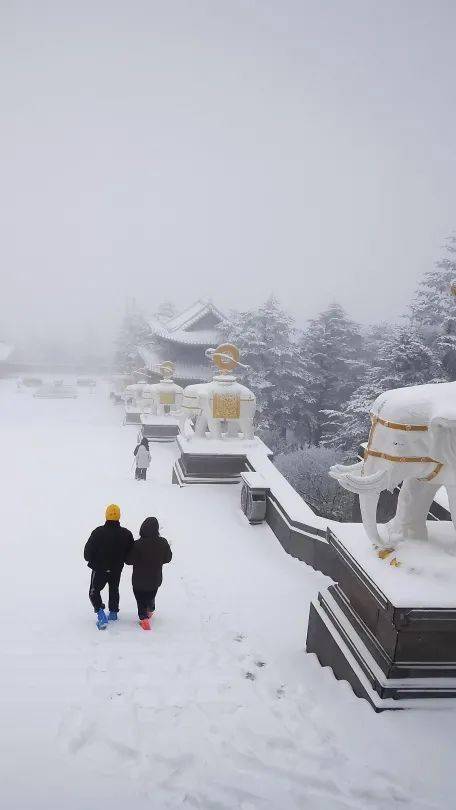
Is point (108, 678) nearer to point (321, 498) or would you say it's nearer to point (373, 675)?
point (373, 675)

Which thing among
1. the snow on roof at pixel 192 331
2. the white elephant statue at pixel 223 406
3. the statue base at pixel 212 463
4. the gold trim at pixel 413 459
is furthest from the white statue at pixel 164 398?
the gold trim at pixel 413 459

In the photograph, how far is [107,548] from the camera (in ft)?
13.3

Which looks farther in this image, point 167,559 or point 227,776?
point 167,559

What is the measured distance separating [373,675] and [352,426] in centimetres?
1290

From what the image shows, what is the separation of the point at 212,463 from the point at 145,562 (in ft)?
19.0

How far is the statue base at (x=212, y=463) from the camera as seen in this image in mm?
9719

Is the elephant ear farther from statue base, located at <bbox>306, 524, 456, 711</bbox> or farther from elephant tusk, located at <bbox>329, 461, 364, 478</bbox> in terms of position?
statue base, located at <bbox>306, 524, 456, 711</bbox>

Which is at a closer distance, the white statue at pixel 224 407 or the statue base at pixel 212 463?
the statue base at pixel 212 463

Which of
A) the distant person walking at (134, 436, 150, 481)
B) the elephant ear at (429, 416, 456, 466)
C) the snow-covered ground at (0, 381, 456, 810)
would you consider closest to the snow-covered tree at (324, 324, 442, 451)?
the distant person walking at (134, 436, 150, 481)

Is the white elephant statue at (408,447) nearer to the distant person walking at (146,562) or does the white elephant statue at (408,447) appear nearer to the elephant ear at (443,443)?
the elephant ear at (443,443)

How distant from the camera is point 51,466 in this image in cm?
1190

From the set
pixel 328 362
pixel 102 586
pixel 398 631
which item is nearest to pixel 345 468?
pixel 398 631

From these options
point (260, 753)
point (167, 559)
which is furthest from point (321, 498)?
point (260, 753)

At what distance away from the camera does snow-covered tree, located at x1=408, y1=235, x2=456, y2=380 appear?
1508cm
